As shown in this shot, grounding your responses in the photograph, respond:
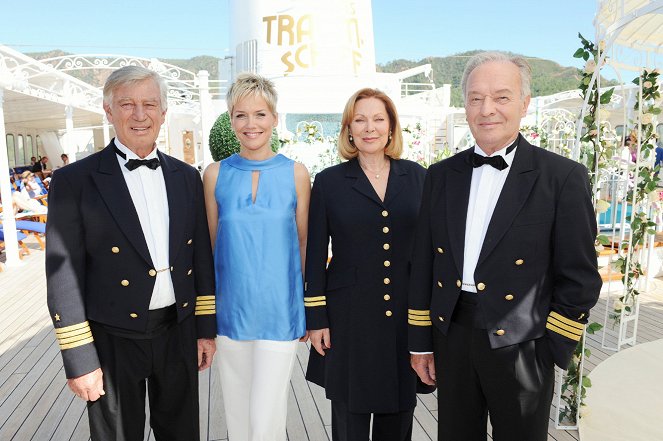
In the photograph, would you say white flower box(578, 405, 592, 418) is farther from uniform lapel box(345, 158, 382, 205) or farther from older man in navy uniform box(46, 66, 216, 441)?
older man in navy uniform box(46, 66, 216, 441)

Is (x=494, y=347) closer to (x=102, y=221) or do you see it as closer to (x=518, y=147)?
(x=518, y=147)

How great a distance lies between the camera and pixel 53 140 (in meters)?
36.3

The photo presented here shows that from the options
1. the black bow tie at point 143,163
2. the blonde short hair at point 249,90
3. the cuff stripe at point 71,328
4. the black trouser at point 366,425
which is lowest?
the black trouser at point 366,425

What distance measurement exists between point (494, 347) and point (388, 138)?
48.2 inches

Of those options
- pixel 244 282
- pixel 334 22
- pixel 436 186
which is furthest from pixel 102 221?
pixel 334 22

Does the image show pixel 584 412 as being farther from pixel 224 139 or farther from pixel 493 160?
pixel 224 139

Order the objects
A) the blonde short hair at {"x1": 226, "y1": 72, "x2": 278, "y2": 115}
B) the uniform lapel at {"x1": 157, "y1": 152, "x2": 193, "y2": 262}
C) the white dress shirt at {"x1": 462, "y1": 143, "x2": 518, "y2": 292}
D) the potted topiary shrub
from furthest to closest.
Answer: the potted topiary shrub, the blonde short hair at {"x1": 226, "y1": 72, "x2": 278, "y2": 115}, the uniform lapel at {"x1": 157, "y1": 152, "x2": 193, "y2": 262}, the white dress shirt at {"x1": 462, "y1": 143, "x2": 518, "y2": 292}

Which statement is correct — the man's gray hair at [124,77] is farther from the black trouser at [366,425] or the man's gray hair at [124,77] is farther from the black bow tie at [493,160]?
the black trouser at [366,425]

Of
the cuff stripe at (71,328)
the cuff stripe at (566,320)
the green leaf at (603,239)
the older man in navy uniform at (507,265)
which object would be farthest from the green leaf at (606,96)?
the cuff stripe at (71,328)

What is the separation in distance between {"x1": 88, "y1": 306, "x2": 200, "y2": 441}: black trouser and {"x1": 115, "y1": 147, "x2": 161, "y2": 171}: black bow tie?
643 mm

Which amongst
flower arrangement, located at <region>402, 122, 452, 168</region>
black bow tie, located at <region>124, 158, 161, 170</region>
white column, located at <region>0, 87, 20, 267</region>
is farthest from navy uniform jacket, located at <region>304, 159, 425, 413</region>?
white column, located at <region>0, 87, 20, 267</region>

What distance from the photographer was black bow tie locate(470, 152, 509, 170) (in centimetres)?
203

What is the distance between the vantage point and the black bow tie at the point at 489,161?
2.03 m

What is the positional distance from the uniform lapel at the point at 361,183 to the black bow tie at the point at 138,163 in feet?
3.06
